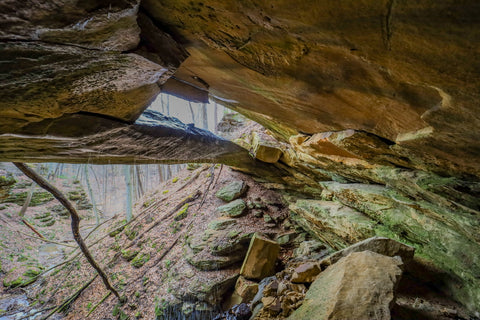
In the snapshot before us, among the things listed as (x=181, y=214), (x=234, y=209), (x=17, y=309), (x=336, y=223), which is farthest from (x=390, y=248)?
(x=17, y=309)

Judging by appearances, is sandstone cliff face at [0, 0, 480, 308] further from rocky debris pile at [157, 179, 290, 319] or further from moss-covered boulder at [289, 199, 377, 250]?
rocky debris pile at [157, 179, 290, 319]

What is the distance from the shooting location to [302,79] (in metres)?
2.33

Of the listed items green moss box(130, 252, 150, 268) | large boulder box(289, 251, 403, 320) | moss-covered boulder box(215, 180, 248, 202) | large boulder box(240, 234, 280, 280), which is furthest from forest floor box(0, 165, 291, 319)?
large boulder box(289, 251, 403, 320)

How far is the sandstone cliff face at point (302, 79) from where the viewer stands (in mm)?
1333

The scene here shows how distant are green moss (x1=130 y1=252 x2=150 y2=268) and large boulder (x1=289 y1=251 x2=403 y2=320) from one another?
6.73 metres

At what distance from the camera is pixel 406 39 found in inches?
52.3

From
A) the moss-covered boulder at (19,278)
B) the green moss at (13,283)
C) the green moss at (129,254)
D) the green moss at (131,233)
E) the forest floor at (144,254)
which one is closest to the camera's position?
the forest floor at (144,254)

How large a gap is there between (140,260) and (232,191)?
4561 mm

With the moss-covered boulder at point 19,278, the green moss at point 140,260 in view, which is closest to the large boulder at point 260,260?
the green moss at point 140,260

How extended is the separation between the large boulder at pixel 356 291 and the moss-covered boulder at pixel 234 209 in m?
4.63

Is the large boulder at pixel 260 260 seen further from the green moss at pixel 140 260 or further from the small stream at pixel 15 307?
the small stream at pixel 15 307

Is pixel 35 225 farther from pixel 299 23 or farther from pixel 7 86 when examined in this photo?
pixel 299 23

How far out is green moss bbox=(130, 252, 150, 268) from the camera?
26.1ft

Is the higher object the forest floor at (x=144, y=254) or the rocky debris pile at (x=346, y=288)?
the rocky debris pile at (x=346, y=288)
